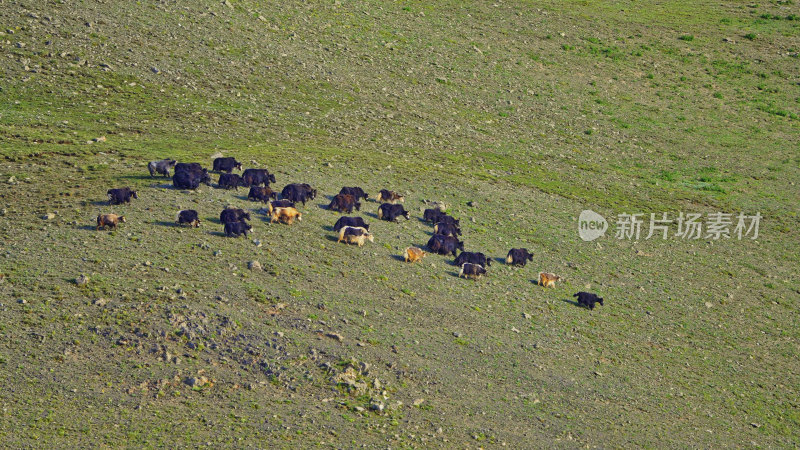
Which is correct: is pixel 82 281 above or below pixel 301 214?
below

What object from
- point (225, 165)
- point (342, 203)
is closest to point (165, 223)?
point (225, 165)

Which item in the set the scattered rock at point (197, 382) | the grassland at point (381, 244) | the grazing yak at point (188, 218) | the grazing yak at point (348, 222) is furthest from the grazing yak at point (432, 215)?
the scattered rock at point (197, 382)

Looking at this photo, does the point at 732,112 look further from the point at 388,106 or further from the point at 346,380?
the point at 346,380

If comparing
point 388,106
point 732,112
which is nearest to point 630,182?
point 388,106

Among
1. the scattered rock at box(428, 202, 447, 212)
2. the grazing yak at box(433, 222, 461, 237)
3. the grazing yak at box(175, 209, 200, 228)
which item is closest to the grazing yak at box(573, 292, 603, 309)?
the grazing yak at box(433, 222, 461, 237)

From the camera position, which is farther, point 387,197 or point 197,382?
point 387,197

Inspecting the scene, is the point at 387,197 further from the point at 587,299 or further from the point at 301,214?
the point at 587,299

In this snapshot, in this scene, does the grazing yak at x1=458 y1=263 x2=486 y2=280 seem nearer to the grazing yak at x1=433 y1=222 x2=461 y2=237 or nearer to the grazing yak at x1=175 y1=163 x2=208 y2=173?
the grazing yak at x1=433 y1=222 x2=461 y2=237
